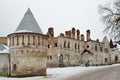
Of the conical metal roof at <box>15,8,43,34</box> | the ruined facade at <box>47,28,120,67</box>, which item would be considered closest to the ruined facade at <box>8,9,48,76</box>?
the conical metal roof at <box>15,8,43,34</box>

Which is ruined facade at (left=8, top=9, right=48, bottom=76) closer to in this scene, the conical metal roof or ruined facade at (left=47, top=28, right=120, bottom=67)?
the conical metal roof

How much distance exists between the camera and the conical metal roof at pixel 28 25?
2810 centimetres

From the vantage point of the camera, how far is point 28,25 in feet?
93.6

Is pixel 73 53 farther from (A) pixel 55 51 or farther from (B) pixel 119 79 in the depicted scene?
(B) pixel 119 79

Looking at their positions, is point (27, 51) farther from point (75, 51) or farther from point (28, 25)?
point (75, 51)

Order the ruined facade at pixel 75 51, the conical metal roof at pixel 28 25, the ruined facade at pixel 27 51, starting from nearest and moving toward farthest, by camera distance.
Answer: the ruined facade at pixel 27 51 < the conical metal roof at pixel 28 25 < the ruined facade at pixel 75 51

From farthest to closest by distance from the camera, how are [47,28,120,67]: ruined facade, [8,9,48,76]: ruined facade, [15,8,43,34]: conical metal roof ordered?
[47,28,120,67]: ruined facade, [15,8,43,34]: conical metal roof, [8,9,48,76]: ruined facade

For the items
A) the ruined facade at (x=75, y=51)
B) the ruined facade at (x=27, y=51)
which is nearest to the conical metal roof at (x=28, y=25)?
the ruined facade at (x=27, y=51)

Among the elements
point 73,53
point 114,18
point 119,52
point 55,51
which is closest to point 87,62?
point 73,53

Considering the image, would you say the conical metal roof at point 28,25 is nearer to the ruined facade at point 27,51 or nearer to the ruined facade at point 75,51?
the ruined facade at point 27,51

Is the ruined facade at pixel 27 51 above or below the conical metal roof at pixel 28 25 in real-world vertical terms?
below

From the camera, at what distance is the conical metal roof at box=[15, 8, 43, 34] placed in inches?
1106

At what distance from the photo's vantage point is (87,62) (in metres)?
62.3

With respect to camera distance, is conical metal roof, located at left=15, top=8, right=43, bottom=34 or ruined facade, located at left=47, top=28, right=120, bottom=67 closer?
conical metal roof, located at left=15, top=8, right=43, bottom=34
